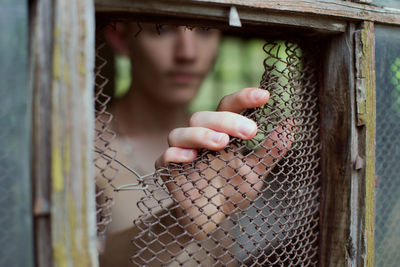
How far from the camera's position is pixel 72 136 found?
58 cm

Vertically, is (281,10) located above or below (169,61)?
below

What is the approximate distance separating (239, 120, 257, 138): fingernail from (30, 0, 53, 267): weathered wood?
0.43 m

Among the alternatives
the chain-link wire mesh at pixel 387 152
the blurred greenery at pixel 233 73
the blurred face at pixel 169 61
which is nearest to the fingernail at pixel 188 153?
the chain-link wire mesh at pixel 387 152

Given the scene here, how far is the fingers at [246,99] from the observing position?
0.84 meters

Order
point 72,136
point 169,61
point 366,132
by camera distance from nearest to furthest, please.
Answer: point 72,136, point 366,132, point 169,61

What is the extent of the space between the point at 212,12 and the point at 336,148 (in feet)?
1.69

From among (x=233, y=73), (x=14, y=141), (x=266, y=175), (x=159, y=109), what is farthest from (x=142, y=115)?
(x=233, y=73)

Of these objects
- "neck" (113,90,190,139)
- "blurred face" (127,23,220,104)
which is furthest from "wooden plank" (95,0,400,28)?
"neck" (113,90,190,139)

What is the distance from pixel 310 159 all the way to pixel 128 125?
1051 mm

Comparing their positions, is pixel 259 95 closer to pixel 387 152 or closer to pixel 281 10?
pixel 281 10

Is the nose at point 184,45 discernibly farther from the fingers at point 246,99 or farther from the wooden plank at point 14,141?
the wooden plank at point 14,141

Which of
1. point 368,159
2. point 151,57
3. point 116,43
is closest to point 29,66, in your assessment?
point 368,159

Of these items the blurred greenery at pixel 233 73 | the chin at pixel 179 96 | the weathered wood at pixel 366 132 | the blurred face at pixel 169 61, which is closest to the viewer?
the weathered wood at pixel 366 132

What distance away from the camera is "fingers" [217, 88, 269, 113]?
2.76 feet
